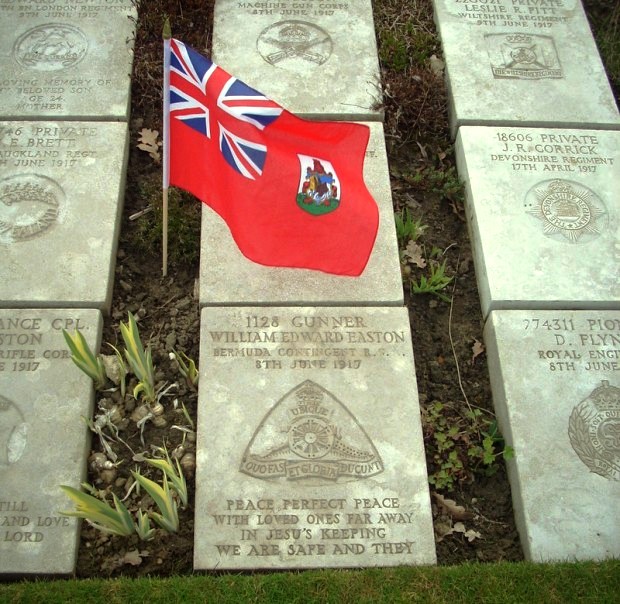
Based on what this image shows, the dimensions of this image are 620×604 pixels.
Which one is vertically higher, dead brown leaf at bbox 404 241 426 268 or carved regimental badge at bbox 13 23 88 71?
carved regimental badge at bbox 13 23 88 71

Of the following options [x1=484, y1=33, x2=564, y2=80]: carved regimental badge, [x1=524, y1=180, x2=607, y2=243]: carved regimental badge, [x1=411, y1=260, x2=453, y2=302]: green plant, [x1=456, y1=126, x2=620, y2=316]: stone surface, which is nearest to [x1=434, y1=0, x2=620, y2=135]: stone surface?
[x1=484, y1=33, x2=564, y2=80]: carved regimental badge

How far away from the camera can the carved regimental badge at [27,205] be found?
4422 mm

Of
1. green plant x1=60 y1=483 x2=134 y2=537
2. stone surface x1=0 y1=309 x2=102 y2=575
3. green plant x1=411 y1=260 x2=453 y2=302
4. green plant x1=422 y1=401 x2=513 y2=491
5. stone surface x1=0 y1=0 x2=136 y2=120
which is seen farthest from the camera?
stone surface x1=0 y1=0 x2=136 y2=120

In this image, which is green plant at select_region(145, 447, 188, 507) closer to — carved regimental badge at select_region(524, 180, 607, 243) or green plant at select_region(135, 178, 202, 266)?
green plant at select_region(135, 178, 202, 266)

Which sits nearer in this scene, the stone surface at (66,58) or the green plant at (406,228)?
the green plant at (406,228)

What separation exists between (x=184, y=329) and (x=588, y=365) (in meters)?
2.34

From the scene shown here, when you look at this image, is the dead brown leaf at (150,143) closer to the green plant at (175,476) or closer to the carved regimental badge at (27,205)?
the carved regimental badge at (27,205)

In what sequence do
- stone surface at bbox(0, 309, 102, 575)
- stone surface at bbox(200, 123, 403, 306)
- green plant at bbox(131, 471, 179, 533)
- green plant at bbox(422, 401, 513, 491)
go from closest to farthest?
green plant at bbox(131, 471, 179, 533) → stone surface at bbox(0, 309, 102, 575) → green plant at bbox(422, 401, 513, 491) → stone surface at bbox(200, 123, 403, 306)

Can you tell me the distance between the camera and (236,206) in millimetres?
3828

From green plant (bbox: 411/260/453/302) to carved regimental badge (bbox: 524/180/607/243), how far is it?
685 millimetres

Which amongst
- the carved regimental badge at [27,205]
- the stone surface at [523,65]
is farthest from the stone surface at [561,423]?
the carved regimental badge at [27,205]

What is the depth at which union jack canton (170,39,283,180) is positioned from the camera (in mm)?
3760

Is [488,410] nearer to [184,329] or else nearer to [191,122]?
[184,329]

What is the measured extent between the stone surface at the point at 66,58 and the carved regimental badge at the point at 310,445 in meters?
2.46
